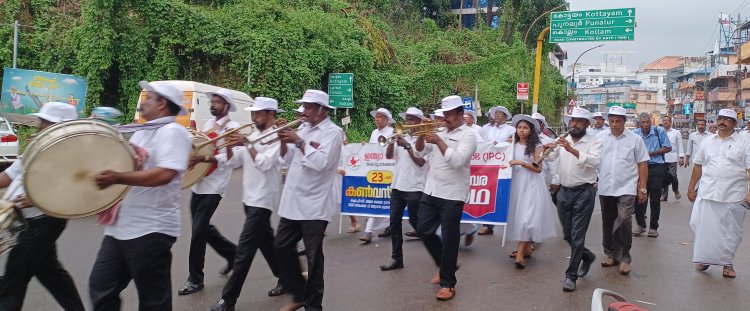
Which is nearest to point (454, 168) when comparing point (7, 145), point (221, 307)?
point (221, 307)

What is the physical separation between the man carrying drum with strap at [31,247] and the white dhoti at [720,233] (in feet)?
19.9

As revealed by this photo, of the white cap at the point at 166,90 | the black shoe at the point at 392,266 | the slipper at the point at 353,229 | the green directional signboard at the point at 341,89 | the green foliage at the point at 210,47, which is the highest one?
the green foliage at the point at 210,47

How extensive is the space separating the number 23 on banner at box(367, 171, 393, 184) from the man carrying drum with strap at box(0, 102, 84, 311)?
16.1 ft

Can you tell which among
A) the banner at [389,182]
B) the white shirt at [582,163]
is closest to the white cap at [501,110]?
the banner at [389,182]

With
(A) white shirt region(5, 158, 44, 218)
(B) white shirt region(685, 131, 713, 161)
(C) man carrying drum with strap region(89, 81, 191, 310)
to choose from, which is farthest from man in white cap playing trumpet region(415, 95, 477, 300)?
(B) white shirt region(685, 131, 713, 161)

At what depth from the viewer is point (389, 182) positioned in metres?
8.65

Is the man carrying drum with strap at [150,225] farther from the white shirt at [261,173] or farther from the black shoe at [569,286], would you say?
the black shoe at [569,286]

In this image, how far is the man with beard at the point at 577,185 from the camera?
6.06 m

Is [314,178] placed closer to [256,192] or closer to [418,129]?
[256,192]

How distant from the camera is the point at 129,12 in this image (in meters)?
21.3

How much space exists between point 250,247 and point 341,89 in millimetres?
18883

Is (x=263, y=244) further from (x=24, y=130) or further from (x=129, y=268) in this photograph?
(x=24, y=130)

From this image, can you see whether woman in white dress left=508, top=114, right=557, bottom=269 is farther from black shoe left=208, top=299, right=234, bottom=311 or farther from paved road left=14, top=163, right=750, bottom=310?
black shoe left=208, top=299, right=234, bottom=311

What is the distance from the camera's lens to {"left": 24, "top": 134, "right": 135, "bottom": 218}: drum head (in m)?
3.25
